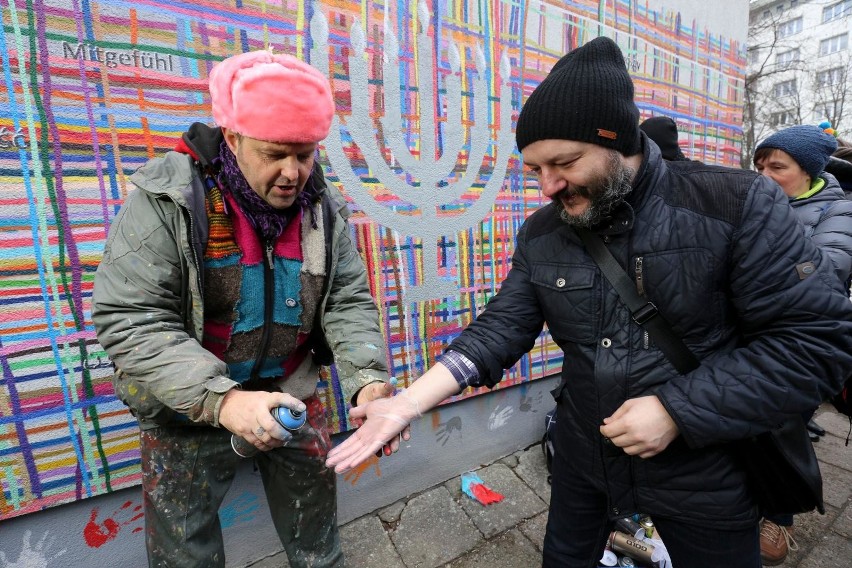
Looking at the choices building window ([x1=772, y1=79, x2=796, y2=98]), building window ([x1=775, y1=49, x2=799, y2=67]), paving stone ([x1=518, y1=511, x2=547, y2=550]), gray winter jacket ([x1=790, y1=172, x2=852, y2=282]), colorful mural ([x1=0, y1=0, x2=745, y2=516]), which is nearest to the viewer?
colorful mural ([x1=0, y1=0, x2=745, y2=516])

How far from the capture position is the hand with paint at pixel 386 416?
1320mm

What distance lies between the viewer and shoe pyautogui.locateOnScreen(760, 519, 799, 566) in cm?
228

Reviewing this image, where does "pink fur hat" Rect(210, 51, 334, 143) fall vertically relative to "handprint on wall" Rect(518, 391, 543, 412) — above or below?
above

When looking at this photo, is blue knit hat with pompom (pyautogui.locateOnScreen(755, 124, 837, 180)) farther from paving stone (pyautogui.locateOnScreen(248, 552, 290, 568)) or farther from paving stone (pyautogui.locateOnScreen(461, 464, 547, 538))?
paving stone (pyautogui.locateOnScreen(248, 552, 290, 568))

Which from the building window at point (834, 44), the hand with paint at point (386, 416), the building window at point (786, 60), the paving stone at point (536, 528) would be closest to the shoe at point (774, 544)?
the paving stone at point (536, 528)

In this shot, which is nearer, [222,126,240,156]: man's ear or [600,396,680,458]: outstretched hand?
[600,396,680,458]: outstretched hand

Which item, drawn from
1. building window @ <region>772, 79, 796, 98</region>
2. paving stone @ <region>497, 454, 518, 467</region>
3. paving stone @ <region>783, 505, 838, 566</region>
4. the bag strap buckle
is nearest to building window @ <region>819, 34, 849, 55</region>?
building window @ <region>772, 79, 796, 98</region>

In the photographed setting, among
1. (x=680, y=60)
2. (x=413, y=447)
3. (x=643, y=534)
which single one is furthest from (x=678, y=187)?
(x=680, y=60)

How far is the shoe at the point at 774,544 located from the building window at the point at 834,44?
38.7m

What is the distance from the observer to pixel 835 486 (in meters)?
2.89

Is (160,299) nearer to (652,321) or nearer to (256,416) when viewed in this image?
(256,416)

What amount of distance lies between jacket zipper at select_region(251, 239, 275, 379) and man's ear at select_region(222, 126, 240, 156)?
0.32 metres

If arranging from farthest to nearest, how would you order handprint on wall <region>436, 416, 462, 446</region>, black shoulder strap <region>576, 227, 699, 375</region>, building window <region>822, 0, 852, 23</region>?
building window <region>822, 0, 852, 23</region> < handprint on wall <region>436, 416, 462, 446</region> < black shoulder strap <region>576, 227, 699, 375</region>

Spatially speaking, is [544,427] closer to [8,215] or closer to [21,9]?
[8,215]
